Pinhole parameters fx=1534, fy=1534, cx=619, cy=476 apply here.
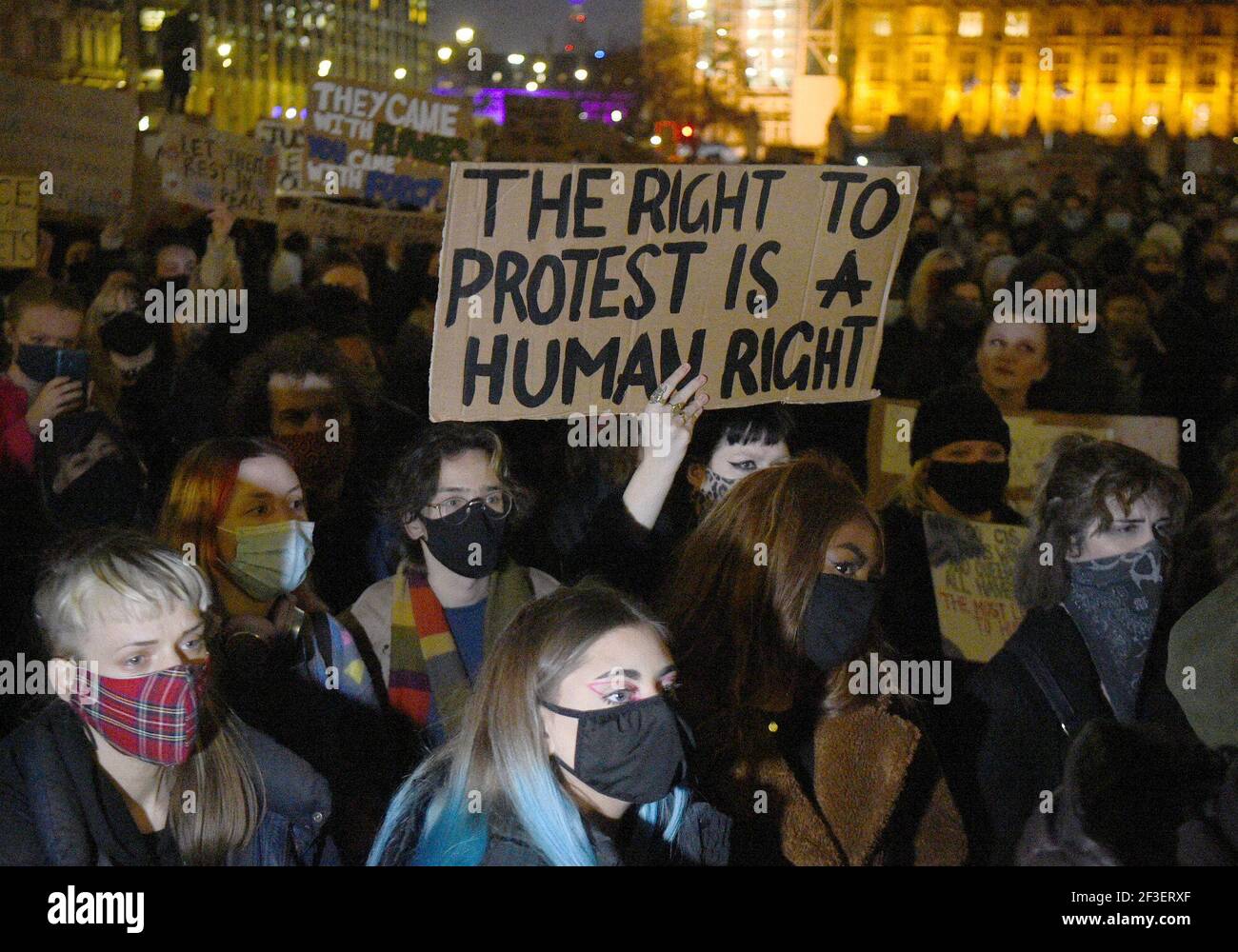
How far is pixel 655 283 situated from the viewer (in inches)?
160

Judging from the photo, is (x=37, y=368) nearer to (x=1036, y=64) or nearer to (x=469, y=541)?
(x=469, y=541)

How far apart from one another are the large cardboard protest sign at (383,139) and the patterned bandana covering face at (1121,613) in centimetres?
432

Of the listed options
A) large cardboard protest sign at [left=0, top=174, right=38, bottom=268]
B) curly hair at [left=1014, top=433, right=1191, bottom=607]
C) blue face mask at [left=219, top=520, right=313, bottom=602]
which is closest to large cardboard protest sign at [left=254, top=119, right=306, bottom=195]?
large cardboard protest sign at [left=0, top=174, right=38, bottom=268]

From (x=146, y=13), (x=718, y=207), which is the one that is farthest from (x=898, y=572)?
(x=146, y=13)

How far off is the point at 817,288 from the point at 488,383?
3.21 feet

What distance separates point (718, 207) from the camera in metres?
4.10

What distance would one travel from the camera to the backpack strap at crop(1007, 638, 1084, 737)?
3.81 m

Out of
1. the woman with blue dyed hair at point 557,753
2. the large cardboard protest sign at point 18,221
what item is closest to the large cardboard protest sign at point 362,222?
the large cardboard protest sign at point 18,221

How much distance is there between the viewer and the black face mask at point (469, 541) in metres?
3.85

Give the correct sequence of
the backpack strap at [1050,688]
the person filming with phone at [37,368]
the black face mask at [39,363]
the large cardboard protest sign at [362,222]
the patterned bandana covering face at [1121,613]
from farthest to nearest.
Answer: the large cardboard protest sign at [362,222] < the black face mask at [39,363] < the person filming with phone at [37,368] < the patterned bandana covering face at [1121,613] < the backpack strap at [1050,688]

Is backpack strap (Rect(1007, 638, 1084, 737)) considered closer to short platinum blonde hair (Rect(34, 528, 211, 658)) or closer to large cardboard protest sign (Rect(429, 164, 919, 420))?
large cardboard protest sign (Rect(429, 164, 919, 420))

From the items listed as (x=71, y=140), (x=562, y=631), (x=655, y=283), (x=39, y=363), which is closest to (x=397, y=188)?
(x=71, y=140)

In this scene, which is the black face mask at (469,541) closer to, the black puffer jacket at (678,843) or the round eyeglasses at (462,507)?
the round eyeglasses at (462,507)
